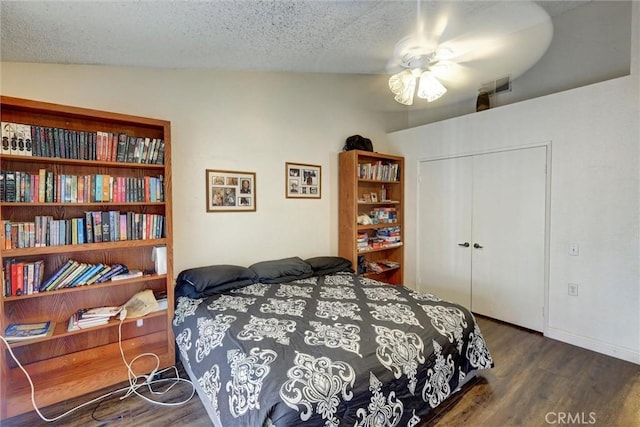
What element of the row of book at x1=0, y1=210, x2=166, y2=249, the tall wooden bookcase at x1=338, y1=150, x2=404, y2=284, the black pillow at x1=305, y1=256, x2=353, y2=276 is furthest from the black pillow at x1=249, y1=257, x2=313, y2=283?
the row of book at x1=0, y1=210, x2=166, y2=249

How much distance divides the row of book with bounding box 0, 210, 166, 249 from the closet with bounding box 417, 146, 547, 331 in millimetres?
3184

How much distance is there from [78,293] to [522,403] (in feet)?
10.8

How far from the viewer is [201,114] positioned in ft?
9.13

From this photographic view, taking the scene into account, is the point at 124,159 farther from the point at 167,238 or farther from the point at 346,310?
the point at 346,310

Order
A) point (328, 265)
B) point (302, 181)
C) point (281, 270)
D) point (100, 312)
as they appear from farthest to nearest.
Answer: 1. point (302, 181)
2. point (328, 265)
3. point (281, 270)
4. point (100, 312)

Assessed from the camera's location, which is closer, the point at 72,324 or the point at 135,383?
the point at 72,324

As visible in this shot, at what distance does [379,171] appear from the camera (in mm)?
3836

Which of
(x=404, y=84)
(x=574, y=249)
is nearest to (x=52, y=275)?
(x=404, y=84)

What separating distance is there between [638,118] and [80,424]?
4.61 meters

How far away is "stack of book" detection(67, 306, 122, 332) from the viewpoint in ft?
6.72

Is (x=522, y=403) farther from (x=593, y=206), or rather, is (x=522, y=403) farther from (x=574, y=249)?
(x=593, y=206)

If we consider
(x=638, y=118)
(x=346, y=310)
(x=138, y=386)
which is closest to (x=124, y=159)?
(x=138, y=386)

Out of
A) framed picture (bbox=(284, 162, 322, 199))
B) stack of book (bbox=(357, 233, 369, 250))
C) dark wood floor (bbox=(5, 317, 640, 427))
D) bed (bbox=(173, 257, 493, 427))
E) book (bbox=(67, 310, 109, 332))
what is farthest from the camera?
stack of book (bbox=(357, 233, 369, 250))

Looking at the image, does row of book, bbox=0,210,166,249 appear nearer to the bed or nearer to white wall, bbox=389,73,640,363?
the bed
